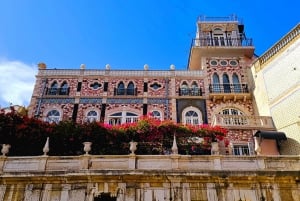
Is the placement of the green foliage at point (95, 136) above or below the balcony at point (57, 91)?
below

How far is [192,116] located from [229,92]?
3.50 m

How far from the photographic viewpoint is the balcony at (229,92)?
930 inches

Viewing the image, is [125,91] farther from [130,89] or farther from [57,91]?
[57,91]

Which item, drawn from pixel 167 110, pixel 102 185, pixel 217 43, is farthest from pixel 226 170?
pixel 217 43

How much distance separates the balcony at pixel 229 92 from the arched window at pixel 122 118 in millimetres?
5990

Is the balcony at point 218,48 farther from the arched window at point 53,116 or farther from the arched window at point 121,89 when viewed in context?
the arched window at point 53,116

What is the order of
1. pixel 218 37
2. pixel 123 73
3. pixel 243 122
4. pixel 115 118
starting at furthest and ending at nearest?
pixel 218 37, pixel 123 73, pixel 115 118, pixel 243 122

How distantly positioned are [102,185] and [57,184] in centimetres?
208

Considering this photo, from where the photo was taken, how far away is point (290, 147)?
752 inches

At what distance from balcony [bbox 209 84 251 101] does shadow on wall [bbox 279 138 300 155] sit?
17.2 ft

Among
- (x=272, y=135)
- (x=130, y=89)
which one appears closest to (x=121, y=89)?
(x=130, y=89)

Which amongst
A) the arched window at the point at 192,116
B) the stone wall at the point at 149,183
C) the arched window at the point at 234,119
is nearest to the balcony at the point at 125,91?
the arched window at the point at 192,116

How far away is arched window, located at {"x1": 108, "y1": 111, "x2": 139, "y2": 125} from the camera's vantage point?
2305cm

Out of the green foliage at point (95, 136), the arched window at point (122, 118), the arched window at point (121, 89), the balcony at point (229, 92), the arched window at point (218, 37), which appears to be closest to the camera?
the green foliage at point (95, 136)
